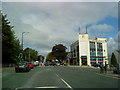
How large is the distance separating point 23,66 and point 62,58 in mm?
78115

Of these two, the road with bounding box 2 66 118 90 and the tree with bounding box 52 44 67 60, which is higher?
the tree with bounding box 52 44 67 60

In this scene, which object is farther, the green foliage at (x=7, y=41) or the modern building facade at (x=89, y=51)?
the modern building facade at (x=89, y=51)

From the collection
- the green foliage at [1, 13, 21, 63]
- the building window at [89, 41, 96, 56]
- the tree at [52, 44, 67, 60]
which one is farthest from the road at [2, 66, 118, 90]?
the tree at [52, 44, 67, 60]

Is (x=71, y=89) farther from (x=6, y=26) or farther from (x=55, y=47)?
(x=55, y=47)

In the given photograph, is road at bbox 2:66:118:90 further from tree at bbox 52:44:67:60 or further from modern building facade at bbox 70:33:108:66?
tree at bbox 52:44:67:60

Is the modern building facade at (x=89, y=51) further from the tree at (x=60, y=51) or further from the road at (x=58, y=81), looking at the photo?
the road at (x=58, y=81)

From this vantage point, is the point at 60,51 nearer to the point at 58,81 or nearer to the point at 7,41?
the point at 7,41

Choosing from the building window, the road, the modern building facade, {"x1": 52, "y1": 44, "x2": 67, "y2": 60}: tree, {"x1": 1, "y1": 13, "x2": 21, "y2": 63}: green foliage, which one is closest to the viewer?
the road

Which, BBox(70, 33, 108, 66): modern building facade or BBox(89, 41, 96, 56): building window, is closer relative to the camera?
BBox(70, 33, 108, 66): modern building facade

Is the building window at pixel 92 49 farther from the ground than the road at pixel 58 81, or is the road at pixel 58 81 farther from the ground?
the building window at pixel 92 49

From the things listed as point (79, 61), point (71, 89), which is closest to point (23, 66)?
point (71, 89)

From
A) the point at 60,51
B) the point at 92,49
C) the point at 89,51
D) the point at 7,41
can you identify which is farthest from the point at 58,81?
the point at 60,51

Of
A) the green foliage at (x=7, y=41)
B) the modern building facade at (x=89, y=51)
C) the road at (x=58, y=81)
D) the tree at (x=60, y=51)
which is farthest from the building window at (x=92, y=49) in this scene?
the road at (x=58, y=81)

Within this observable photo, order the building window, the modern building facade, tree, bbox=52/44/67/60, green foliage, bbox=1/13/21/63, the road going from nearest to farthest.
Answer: the road, green foliage, bbox=1/13/21/63, the modern building facade, the building window, tree, bbox=52/44/67/60
